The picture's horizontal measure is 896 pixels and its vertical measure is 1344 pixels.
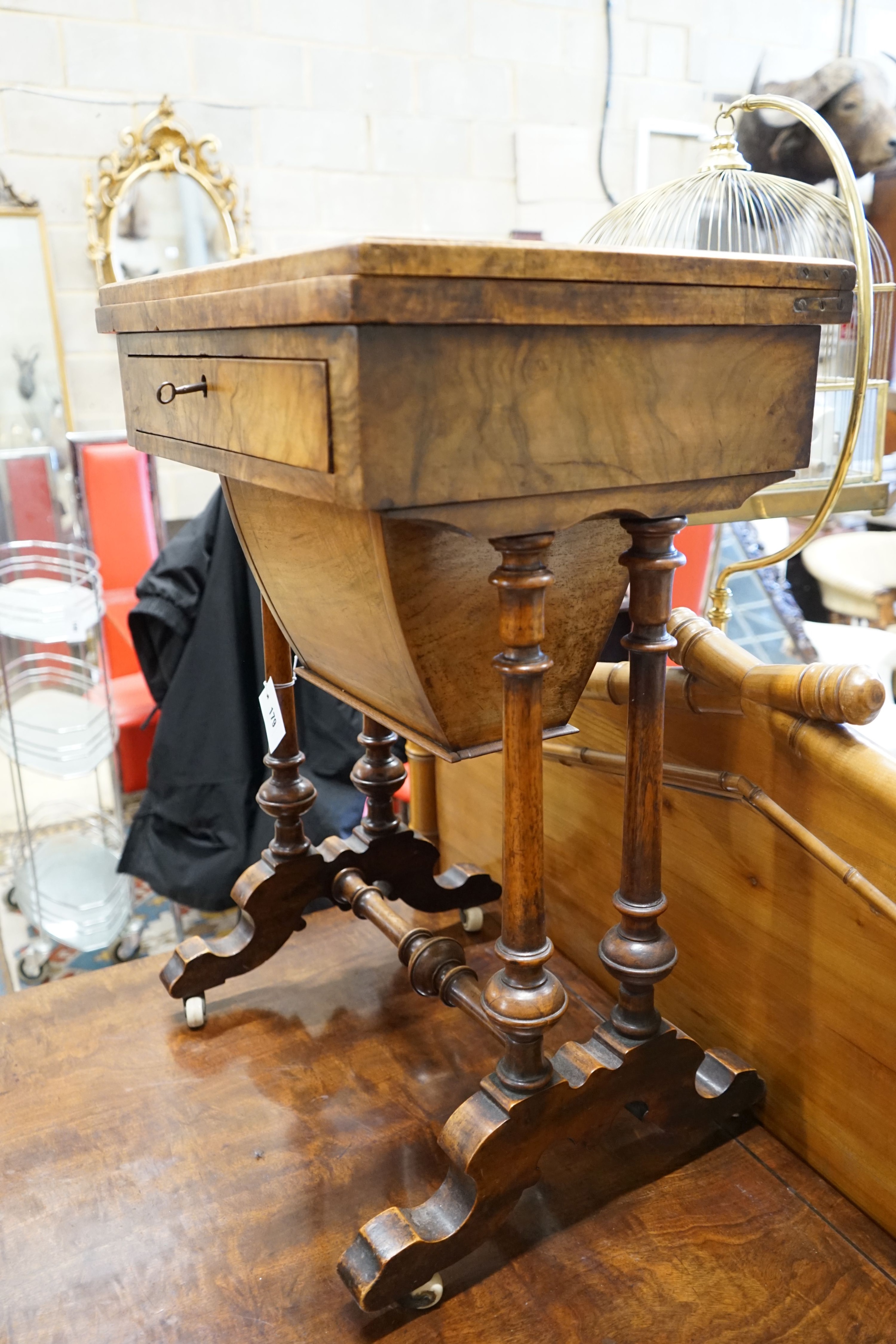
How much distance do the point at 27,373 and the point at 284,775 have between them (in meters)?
2.24

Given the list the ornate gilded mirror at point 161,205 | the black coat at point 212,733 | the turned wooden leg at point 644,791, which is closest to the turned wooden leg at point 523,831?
the turned wooden leg at point 644,791

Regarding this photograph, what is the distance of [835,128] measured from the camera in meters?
3.67

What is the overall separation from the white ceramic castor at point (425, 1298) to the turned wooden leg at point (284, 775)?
1.87 ft

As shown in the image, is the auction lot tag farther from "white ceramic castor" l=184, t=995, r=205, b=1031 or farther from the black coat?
the black coat

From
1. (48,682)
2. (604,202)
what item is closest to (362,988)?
(48,682)

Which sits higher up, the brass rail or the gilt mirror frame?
the gilt mirror frame

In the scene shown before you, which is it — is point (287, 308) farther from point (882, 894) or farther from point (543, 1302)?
point (543, 1302)

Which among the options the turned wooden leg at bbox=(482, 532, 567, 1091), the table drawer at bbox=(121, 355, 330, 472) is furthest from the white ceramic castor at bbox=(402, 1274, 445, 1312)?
the table drawer at bbox=(121, 355, 330, 472)

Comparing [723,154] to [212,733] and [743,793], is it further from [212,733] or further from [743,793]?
[212,733]

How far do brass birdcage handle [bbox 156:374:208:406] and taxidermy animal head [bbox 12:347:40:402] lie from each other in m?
2.38

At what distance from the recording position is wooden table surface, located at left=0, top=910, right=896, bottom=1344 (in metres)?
0.91

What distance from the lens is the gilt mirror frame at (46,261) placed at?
9.71 feet

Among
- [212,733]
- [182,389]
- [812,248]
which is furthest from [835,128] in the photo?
[182,389]

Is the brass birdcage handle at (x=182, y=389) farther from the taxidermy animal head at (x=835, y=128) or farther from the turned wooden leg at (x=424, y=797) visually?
the taxidermy animal head at (x=835, y=128)
